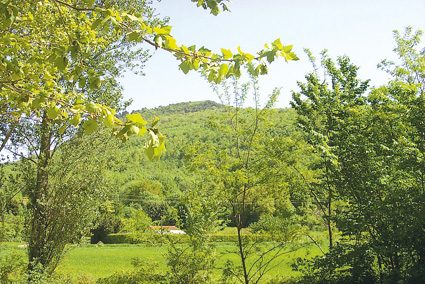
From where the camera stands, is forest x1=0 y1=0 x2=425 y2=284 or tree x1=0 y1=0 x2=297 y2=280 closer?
tree x1=0 y1=0 x2=297 y2=280

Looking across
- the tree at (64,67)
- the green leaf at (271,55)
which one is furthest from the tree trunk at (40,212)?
→ the green leaf at (271,55)

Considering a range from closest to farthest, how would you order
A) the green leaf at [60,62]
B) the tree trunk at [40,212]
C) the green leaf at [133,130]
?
the green leaf at [133,130] → the green leaf at [60,62] → the tree trunk at [40,212]

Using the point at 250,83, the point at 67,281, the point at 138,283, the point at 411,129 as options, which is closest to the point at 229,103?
the point at 250,83

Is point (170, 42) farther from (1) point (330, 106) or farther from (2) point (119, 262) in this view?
(2) point (119, 262)

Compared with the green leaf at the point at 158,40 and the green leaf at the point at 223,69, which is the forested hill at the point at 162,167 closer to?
the green leaf at the point at 223,69

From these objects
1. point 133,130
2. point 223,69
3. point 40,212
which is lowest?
point 40,212

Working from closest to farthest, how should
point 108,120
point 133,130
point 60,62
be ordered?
point 133,130 < point 108,120 < point 60,62

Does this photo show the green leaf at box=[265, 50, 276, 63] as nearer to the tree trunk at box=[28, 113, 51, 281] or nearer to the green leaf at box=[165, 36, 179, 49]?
the green leaf at box=[165, 36, 179, 49]

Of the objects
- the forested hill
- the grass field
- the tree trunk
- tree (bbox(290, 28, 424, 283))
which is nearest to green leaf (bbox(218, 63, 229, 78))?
tree (bbox(290, 28, 424, 283))

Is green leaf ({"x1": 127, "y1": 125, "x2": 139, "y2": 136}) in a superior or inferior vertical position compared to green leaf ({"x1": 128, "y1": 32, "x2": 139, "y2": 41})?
inferior

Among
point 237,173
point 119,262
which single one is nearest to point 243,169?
point 237,173

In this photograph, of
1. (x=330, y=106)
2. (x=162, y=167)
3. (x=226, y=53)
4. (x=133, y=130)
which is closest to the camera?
(x=133, y=130)

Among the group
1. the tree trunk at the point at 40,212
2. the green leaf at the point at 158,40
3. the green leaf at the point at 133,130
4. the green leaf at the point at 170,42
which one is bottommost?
the tree trunk at the point at 40,212

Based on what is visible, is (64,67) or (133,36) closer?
(133,36)
